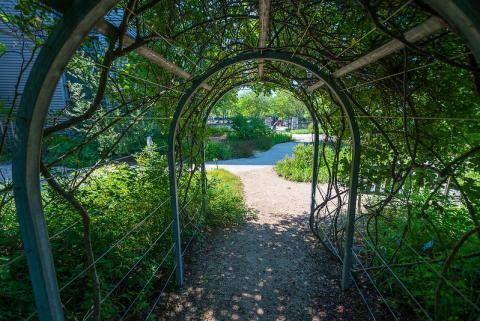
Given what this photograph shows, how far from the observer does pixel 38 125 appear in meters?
0.84

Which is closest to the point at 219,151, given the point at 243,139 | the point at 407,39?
the point at 243,139

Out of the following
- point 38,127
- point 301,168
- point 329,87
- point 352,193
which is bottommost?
point 301,168

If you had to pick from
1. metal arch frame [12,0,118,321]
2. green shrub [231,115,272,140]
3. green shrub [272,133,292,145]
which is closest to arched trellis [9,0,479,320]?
metal arch frame [12,0,118,321]

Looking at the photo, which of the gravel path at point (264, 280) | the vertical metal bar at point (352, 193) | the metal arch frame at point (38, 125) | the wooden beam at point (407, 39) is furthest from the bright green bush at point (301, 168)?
the metal arch frame at point (38, 125)

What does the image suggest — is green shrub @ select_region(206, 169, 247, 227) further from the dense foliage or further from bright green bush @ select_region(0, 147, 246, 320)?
the dense foliage

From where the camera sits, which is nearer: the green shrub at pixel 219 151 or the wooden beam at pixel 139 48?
the wooden beam at pixel 139 48

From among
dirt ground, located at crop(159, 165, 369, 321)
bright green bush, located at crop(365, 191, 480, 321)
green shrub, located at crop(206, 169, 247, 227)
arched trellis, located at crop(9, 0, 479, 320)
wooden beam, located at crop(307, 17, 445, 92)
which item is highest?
wooden beam, located at crop(307, 17, 445, 92)

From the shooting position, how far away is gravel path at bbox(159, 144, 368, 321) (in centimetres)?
237

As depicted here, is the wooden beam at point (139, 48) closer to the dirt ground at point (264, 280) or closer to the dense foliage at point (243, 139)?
the dirt ground at point (264, 280)

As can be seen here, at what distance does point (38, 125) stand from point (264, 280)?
2.67 meters

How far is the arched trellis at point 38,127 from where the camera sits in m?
0.78

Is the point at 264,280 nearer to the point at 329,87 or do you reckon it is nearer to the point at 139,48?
the point at 329,87

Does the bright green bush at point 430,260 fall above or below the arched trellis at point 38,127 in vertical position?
below

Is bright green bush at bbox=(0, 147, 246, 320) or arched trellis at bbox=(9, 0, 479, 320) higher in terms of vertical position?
arched trellis at bbox=(9, 0, 479, 320)
